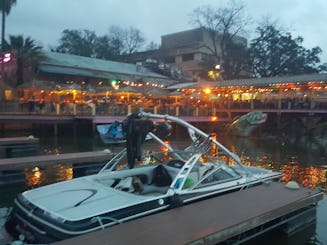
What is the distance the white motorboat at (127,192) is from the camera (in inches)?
206

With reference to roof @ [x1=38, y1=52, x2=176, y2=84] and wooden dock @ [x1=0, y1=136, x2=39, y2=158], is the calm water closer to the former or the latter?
wooden dock @ [x1=0, y1=136, x2=39, y2=158]

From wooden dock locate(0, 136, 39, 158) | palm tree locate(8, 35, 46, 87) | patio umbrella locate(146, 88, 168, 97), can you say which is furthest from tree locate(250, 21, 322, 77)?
wooden dock locate(0, 136, 39, 158)

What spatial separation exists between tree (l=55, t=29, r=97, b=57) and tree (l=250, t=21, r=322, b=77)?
28435mm

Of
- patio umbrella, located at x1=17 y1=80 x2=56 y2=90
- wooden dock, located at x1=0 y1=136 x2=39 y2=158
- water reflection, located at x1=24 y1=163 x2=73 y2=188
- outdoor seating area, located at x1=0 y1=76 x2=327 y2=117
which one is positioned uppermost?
patio umbrella, located at x1=17 y1=80 x2=56 y2=90

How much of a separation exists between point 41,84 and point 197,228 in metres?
29.3

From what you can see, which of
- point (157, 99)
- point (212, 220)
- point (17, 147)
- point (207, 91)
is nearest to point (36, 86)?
point (157, 99)

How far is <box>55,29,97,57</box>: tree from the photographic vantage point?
65.2 meters

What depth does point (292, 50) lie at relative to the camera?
5450 cm

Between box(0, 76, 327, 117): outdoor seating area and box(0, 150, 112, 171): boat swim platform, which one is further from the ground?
box(0, 76, 327, 117): outdoor seating area

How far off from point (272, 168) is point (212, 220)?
10942 millimetres

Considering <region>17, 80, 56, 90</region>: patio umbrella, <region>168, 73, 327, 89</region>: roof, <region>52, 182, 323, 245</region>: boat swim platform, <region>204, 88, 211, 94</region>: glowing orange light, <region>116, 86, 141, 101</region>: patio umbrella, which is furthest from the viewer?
<region>204, 88, 211, 94</region>: glowing orange light

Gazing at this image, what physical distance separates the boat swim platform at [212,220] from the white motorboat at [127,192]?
0.70 feet

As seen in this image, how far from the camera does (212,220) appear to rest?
5656 mm

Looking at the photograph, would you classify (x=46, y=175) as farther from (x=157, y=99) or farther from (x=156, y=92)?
(x=157, y=99)
